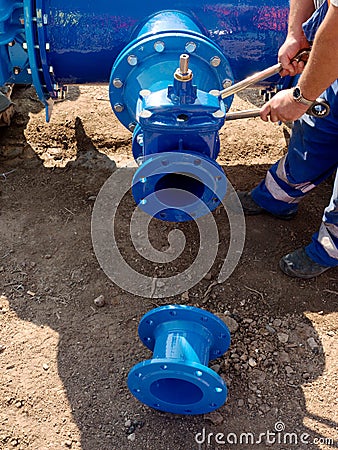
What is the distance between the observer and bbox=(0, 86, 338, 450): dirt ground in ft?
6.52

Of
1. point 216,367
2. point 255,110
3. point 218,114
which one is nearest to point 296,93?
point 255,110

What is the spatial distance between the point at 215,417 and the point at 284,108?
47.0 inches

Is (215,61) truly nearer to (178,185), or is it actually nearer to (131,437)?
(178,185)

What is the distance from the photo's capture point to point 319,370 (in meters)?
2.20

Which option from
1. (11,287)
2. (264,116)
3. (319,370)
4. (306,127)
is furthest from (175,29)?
(319,370)

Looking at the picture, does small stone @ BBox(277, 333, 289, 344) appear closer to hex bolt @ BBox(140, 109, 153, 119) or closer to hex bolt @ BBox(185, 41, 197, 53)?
hex bolt @ BBox(140, 109, 153, 119)

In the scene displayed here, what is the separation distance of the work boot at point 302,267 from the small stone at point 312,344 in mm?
348

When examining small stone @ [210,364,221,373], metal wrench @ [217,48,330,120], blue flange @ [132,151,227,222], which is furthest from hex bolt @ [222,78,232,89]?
small stone @ [210,364,221,373]

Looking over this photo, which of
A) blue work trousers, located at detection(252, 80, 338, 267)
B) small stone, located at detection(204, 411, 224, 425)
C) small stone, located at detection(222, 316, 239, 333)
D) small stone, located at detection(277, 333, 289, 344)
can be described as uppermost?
blue work trousers, located at detection(252, 80, 338, 267)

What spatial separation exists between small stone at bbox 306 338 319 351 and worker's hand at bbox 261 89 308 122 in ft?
3.16

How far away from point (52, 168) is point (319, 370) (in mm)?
1860

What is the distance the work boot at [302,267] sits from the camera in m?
2.52

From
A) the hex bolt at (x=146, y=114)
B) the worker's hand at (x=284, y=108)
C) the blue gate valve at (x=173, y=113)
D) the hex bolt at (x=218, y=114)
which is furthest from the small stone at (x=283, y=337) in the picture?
the hex bolt at (x=146, y=114)

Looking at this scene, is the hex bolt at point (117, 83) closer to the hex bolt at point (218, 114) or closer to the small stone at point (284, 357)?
the hex bolt at point (218, 114)
